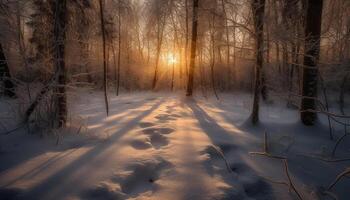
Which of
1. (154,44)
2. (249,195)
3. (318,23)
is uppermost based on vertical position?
(154,44)

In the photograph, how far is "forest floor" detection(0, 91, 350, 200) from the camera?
10.6 ft

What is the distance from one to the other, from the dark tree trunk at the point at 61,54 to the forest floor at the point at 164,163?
244mm

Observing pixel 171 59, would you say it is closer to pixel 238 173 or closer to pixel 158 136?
pixel 158 136

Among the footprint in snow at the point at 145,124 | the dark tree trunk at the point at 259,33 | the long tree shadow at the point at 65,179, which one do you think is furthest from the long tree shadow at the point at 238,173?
the long tree shadow at the point at 65,179

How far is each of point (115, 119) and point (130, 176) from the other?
3.73m

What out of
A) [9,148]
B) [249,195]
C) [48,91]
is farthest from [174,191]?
[48,91]

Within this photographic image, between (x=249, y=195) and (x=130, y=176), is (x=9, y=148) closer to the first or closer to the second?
(x=130, y=176)

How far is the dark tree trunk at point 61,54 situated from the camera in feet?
17.4

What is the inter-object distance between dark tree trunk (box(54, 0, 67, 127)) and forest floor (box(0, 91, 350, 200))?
0.80ft

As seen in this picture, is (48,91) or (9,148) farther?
(48,91)

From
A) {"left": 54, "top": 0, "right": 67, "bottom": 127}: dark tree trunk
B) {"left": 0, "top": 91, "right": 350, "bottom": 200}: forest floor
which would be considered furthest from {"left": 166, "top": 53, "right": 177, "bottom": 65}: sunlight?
{"left": 54, "top": 0, "right": 67, "bottom": 127}: dark tree trunk

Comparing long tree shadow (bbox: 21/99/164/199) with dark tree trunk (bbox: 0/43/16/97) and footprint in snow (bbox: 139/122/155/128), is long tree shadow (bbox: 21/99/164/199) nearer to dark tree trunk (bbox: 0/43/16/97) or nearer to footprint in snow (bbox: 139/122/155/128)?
footprint in snow (bbox: 139/122/155/128)

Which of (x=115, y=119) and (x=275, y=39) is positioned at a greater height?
(x=275, y=39)

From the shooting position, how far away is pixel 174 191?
3.25 metres
